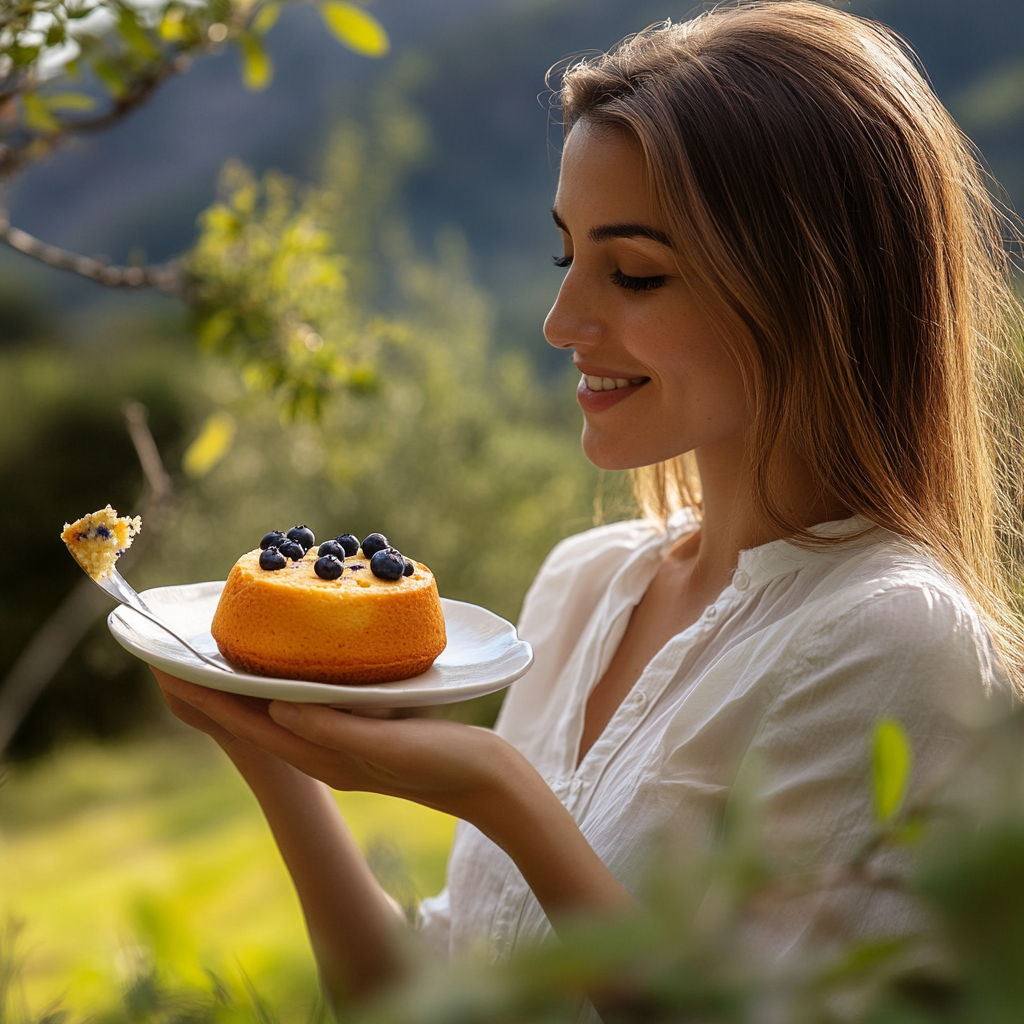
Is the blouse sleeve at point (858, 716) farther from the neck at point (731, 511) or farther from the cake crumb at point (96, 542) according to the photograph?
the cake crumb at point (96, 542)

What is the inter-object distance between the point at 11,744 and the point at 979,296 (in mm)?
5795

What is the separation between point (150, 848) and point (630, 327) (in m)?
4.39

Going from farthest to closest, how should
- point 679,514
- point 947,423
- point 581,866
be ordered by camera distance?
point 679,514
point 947,423
point 581,866

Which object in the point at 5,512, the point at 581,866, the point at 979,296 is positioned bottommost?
the point at 5,512

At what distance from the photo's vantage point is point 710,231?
1.22 m

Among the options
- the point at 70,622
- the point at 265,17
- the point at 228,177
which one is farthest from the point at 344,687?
the point at 70,622

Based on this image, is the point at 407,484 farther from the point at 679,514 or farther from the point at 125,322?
the point at 679,514

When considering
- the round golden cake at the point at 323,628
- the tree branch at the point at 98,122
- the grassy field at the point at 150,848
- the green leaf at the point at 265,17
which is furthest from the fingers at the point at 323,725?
the grassy field at the point at 150,848

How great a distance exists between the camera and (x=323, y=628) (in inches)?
45.5

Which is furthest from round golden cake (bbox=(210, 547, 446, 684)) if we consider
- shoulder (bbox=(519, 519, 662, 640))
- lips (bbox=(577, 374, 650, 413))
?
shoulder (bbox=(519, 519, 662, 640))

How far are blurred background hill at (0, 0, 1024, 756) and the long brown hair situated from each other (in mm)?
3077

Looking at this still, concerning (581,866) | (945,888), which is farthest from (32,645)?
(945,888)

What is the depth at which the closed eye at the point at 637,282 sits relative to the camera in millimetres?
1292

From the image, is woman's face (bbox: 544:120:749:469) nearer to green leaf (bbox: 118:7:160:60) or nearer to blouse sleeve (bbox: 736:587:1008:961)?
blouse sleeve (bbox: 736:587:1008:961)
